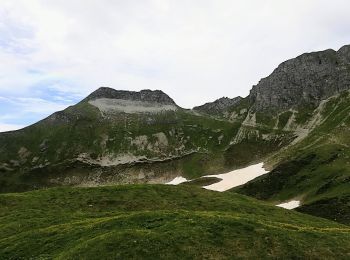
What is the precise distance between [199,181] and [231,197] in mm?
105463

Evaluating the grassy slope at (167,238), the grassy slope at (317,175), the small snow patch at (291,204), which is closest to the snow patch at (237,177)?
the grassy slope at (317,175)

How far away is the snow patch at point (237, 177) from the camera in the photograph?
561 feet

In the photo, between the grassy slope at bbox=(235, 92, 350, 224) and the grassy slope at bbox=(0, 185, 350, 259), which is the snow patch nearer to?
the grassy slope at bbox=(235, 92, 350, 224)

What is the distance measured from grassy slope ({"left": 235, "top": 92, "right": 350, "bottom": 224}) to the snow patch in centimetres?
837

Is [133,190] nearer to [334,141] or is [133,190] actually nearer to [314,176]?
[314,176]

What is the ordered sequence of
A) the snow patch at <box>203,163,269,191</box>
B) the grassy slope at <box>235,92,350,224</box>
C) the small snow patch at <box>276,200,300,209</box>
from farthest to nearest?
the snow patch at <box>203,163,269,191</box>
the small snow patch at <box>276,200,300,209</box>
the grassy slope at <box>235,92,350,224</box>

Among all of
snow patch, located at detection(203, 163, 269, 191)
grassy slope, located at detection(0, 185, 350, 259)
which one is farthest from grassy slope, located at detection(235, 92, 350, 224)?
grassy slope, located at detection(0, 185, 350, 259)

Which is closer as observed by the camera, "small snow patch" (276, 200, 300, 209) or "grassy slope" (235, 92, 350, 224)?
"grassy slope" (235, 92, 350, 224)

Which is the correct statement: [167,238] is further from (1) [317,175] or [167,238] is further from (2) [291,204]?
(1) [317,175]

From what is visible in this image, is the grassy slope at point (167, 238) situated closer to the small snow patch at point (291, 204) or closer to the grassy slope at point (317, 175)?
the grassy slope at point (317, 175)

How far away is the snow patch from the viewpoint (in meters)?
171

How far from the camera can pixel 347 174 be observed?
132875 mm

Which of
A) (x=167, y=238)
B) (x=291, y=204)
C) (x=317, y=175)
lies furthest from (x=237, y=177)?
(x=167, y=238)

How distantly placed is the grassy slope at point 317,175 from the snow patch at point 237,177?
8.37m
